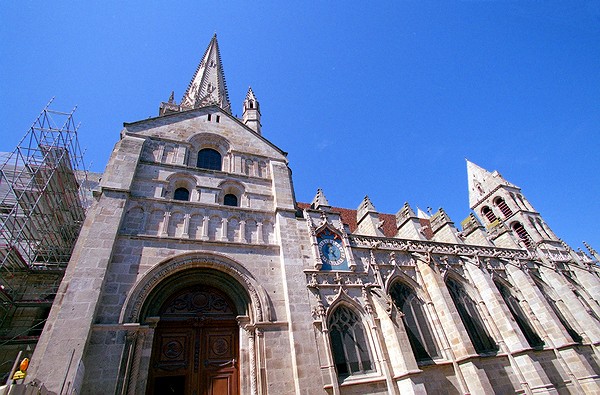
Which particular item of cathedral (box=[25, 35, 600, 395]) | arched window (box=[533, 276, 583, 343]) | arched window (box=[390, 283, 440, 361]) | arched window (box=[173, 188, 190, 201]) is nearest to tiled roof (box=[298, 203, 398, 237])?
cathedral (box=[25, 35, 600, 395])

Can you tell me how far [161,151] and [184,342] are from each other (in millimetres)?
6910

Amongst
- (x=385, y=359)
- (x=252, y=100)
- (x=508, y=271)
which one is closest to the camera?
(x=385, y=359)

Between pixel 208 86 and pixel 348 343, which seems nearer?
pixel 348 343

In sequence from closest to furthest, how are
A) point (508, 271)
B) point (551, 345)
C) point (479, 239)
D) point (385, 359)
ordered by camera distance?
point (385, 359), point (551, 345), point (508, 271), point (479, 239)

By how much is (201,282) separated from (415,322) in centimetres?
787

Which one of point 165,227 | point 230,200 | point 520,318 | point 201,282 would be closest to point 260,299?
point 201,282

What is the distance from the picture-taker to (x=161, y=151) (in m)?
11.1

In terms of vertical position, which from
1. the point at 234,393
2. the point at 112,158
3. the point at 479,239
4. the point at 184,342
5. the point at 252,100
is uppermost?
the point at 252,100

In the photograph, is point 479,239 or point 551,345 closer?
point 551,345

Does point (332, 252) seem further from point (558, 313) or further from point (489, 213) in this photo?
point (489, 213)

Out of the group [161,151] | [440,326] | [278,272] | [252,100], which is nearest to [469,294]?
[440,326]

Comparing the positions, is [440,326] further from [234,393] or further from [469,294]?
[234,393]

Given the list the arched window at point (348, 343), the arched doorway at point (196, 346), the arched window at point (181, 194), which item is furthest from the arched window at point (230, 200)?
the arched window at point (348, 343)

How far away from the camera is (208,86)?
26.4m
